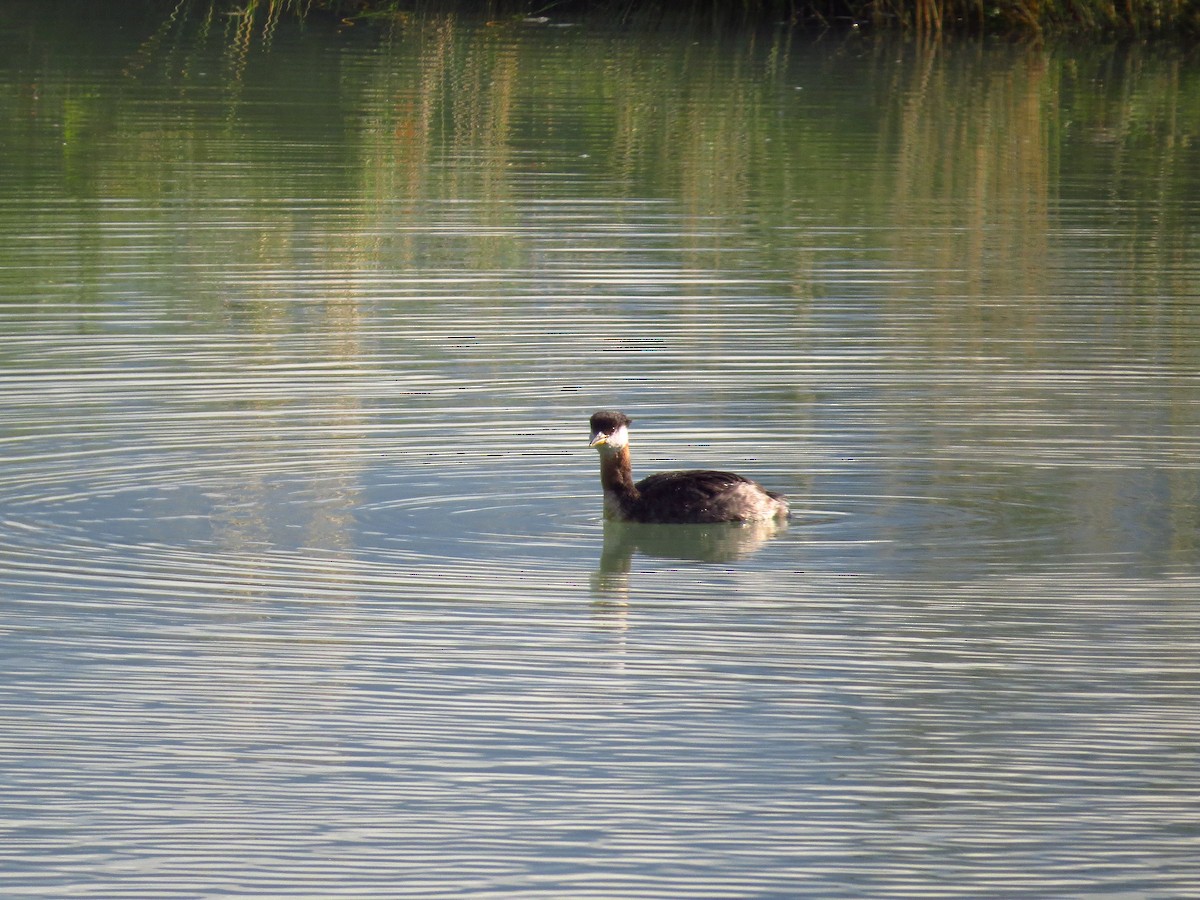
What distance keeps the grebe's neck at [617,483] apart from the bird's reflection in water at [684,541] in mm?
60

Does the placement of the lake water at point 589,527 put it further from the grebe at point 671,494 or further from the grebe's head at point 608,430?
the grebe's head at point 608,430

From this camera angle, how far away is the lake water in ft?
18.9

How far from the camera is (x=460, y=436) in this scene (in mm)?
10125

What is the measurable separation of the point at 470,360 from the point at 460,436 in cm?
172

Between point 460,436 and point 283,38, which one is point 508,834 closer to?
point 460,436

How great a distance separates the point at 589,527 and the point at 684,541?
0.37 metres

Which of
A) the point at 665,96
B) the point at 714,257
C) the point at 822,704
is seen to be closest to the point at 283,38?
the point at 665,96

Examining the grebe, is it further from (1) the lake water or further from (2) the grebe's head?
(1) the lake water

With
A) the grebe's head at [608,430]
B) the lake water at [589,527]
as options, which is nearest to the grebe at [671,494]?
the grebe's head at [608,430]

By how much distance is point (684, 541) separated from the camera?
347 inches

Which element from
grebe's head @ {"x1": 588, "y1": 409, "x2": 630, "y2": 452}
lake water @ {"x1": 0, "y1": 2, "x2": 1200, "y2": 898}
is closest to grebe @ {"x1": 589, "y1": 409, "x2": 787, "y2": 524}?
grebe's head @ {"x1": 588, "y1": 409, "x2": 630, "y2": 452}

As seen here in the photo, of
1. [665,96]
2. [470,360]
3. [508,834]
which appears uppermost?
[665,96]

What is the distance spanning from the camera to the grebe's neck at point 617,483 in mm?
8828

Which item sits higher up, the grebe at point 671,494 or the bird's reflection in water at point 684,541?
the grebe at point 671,494
